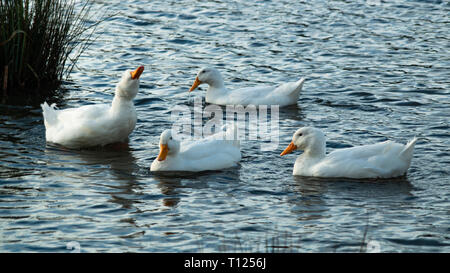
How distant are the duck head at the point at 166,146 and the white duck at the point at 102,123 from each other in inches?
43.8

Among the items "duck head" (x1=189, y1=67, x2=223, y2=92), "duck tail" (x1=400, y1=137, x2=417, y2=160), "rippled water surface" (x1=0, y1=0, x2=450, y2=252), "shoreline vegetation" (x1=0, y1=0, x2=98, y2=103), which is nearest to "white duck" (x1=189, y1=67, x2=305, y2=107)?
"duck head" (x1=189, y1=67, x2=223, y2=92)

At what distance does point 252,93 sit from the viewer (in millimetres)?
12688

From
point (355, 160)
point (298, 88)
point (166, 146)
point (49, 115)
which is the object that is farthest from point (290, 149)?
point (49, 115)

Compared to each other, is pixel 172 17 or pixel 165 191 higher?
pixel 172 17

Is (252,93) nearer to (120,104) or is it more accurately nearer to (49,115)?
(120,104)

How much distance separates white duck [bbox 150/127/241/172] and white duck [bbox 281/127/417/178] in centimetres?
94

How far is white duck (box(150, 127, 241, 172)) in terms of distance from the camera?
9.65 metres

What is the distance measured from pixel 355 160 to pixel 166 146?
239cm

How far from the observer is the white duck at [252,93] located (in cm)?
1261

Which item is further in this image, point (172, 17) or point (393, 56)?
point (172, 17)

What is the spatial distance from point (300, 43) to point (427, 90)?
356cm

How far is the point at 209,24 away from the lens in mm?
17156
